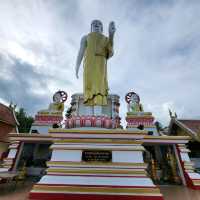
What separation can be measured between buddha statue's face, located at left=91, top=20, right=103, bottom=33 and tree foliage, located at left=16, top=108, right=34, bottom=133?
16645mm

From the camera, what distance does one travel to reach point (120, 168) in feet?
12.5

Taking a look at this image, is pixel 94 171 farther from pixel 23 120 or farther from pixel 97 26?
pixel 23 120

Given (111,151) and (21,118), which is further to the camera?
(21,118)

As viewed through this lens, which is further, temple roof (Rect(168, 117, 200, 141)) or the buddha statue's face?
temple roof (Rect(168, 117, 200, 141))

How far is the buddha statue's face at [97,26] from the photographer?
632 centimetres

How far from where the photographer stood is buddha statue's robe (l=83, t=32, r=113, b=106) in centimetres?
552

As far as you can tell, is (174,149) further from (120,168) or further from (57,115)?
(57,115)

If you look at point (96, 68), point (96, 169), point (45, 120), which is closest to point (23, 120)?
point (45, 120)

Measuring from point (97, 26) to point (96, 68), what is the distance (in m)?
1.85

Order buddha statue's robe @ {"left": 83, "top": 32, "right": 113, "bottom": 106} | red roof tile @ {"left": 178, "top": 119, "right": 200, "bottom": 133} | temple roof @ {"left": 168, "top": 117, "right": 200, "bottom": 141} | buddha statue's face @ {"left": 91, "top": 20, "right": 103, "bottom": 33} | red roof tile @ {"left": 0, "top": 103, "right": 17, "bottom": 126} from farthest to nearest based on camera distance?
red roof tile @ {"left": 0, "top": 103, "right": 17, "bottom": 126} < red roof tile @ {"left": 178, "top": 119, "right": 200, "bottom": 133} < temple roof @ {"left": 168, "top": 117, "right": 200, "bottom": 141} < buddha statue's face @ {"left": 91, "top": 20, "right": 103, "bottom": 33} < buddha statue's robe @ {"left": 83, "top": 32, "right": 113, "bottom": 106}

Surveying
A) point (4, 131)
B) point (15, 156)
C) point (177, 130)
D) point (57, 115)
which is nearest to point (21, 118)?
point (4, 131)

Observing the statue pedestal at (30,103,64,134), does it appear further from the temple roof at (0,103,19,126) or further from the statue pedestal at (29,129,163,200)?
the statue pedestal at (29,129,163,200)

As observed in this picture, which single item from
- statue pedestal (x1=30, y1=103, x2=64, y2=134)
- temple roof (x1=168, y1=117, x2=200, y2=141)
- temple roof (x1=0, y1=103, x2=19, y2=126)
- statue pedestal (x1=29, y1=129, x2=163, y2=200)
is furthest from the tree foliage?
statue pedestal (x1=29, y1=129, x2=163, y2=200)

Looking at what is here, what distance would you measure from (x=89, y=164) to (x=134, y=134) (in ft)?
4.34
